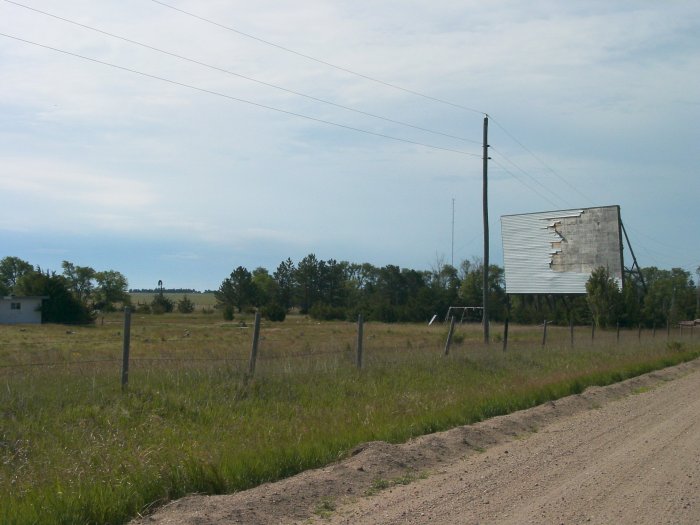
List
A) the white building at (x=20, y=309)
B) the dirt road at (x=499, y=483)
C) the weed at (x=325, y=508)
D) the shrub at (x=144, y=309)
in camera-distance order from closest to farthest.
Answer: the dirt road at (x=499, y=483) → the weed at (x=325, y=508) → the white building at (x=20, y=309) → the shrub at (x=144, y=309)

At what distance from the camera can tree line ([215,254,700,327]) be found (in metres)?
54.5

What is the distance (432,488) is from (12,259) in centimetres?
12751

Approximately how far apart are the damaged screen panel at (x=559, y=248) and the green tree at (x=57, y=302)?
40638mm

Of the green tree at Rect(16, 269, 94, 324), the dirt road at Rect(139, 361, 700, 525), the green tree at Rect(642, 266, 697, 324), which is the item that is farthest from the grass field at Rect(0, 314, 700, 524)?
the green tree at Rect(16, 269, 94, 324)

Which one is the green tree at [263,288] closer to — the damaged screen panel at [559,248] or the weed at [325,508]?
the damaged screen panel at [559,248]

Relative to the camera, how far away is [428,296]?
82.6 meters

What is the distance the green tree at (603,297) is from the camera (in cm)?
4912

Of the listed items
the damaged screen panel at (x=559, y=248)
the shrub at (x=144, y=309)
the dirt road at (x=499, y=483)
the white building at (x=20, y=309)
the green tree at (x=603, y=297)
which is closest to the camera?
the dirt road at (x=499, y=483)

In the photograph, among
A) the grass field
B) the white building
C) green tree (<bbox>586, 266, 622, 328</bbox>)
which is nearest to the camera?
the grass field

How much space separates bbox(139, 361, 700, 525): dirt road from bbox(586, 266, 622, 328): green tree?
38615 mm

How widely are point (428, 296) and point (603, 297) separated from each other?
113 ft

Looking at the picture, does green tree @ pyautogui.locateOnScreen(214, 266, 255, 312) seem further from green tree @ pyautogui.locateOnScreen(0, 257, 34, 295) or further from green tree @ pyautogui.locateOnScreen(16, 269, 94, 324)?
green tree @ pyautogui.locateOnScreen(0, 257, 34, 295)

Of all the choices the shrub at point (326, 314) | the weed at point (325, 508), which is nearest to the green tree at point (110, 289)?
the shrub at point (326, 314)

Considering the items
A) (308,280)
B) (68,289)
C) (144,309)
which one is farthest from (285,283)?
(68,289)
